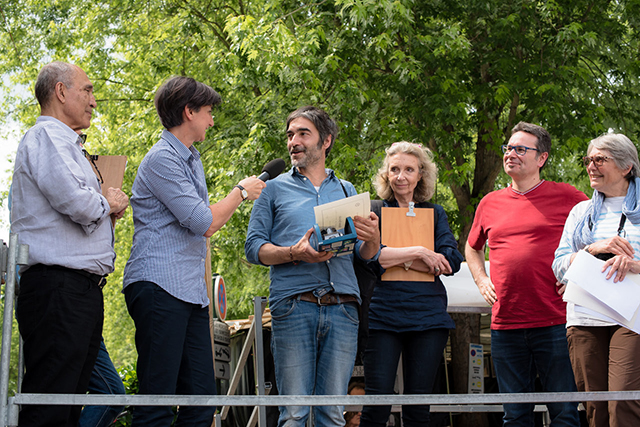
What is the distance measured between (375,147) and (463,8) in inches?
89.2

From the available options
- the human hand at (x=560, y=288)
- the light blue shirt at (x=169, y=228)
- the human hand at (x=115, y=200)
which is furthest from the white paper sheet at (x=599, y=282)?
the human hand at (x=115, y=200)

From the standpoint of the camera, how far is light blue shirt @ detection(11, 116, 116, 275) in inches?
105

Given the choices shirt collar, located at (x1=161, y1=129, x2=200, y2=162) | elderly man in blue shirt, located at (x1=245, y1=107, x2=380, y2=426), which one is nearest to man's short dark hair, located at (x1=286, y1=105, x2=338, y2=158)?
elderly man in blue shirt, located at (x1=245, y1=107, x2=380, y2=426)

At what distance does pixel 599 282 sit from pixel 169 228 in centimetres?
219

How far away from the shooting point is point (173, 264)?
9.56 feet

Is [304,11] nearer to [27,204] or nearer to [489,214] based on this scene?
[489,214]

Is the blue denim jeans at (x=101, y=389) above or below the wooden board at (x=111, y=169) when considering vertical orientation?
below

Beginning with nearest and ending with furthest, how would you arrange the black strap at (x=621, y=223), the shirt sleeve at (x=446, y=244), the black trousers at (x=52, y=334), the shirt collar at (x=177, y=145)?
the black trousers at (x=52, y=334), the shirt collar at (x=177, y=145), the black strap at (x=621, y=223), the shirt sleeve at (x=446, y=244)

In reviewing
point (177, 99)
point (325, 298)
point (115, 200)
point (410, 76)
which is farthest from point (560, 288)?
point (410, 76)

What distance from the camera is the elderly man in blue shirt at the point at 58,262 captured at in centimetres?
259

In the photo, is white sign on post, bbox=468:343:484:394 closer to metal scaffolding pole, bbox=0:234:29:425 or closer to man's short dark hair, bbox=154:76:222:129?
man's short dark hair, bbox=154:76:222:129

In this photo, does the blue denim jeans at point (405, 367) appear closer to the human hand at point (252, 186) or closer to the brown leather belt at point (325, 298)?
the brown leather belt at point (325, 298)

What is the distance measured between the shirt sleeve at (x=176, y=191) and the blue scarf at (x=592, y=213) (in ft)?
6.83

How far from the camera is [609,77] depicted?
32.8 feet
